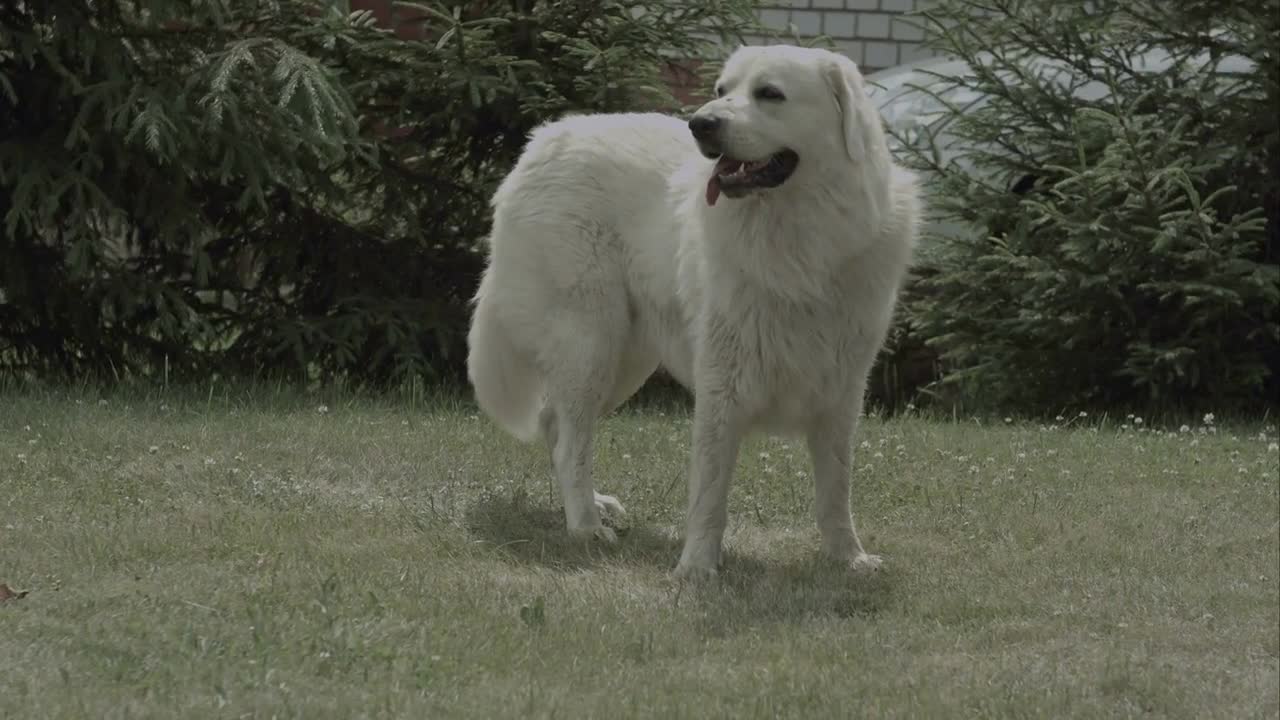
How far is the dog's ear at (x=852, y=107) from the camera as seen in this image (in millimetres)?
5074

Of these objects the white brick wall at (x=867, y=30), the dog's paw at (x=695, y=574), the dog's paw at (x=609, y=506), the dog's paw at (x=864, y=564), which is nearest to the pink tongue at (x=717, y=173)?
the dog's paw at (x=695, y=574)

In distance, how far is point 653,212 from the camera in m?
5.73

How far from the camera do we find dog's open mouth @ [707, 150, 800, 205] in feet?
16.5

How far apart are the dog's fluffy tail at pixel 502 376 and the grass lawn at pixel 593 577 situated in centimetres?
28

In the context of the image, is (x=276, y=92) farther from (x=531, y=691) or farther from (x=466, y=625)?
(x=531, y=691)

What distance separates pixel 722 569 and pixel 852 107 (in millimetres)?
1402

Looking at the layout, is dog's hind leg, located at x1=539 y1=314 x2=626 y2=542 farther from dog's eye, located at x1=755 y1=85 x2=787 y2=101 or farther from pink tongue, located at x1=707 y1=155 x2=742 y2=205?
dog's eye, located at x1=755 y1=85 x2=787 y2=101

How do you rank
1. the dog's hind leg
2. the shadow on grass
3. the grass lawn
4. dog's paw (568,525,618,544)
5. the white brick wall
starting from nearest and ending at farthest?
the grass lawn < the shadow on grass < dog's paw (568,525,618,544) < the dog's hind leg < the white brick wall

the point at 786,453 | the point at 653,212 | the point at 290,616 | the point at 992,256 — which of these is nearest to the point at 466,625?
the point at 290,616

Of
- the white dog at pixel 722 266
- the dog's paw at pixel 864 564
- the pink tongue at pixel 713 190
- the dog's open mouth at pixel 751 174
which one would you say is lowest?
the dog's paw at pixel 864 564

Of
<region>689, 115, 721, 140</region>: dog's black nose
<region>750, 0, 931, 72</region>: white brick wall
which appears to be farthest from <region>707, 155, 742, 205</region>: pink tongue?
<region>750, 0, 931, 72</region>: white brick wall

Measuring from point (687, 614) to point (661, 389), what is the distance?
4.56 meters

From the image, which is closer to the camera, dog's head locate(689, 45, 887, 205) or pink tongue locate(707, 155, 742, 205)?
dog's head locate(689, 45, 887, 205)

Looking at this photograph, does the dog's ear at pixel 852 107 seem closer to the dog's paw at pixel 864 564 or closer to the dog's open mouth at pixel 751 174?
the dog's open mouth at pixel 751 174
